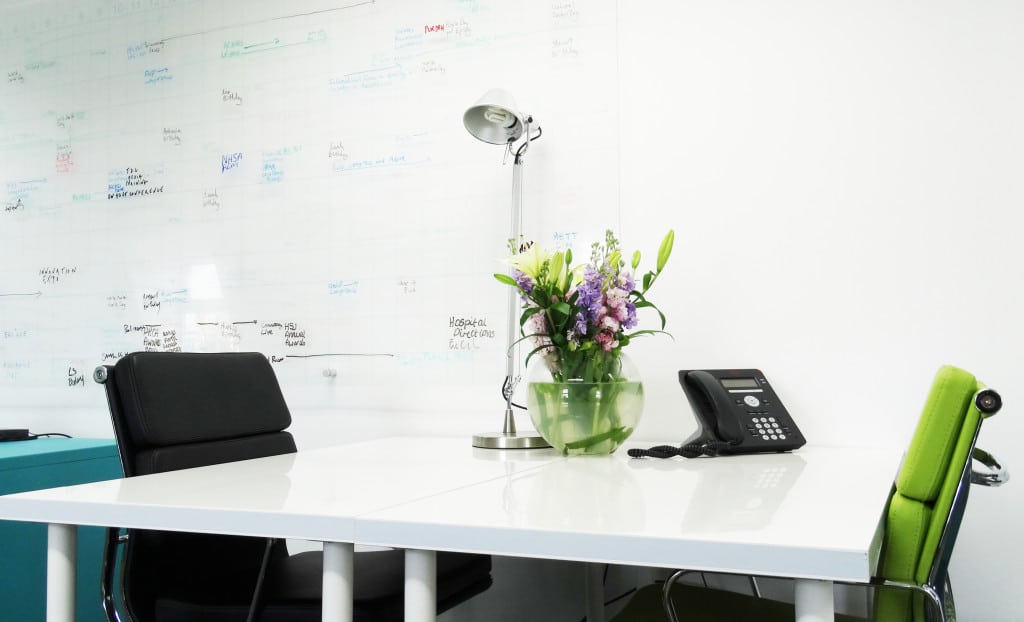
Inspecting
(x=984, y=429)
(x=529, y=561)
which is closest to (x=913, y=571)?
(x=984, y=429)

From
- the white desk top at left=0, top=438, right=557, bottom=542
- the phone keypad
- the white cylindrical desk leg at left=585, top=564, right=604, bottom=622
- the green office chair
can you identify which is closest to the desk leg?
the green office chair

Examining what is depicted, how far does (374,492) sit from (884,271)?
141cm

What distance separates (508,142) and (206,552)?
1248 millimetres

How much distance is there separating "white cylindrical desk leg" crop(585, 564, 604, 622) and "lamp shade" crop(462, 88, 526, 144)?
3.74 ft

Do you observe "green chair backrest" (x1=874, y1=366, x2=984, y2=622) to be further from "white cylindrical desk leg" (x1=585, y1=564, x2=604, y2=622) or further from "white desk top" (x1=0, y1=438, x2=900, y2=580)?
"white cylindrical desk leg" (x1=585, y1=564, x2=604, y2=622)

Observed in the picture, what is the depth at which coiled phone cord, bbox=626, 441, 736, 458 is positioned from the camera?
1540mm

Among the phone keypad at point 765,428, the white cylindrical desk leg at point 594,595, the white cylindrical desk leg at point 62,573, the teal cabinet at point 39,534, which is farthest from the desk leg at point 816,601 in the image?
the teal cabinet at point 39,534

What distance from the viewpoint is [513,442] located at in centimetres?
176

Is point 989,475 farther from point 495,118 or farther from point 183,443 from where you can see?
point 183,443

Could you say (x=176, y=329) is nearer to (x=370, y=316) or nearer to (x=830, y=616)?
(x=370, y=316)

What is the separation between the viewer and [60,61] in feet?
9.57

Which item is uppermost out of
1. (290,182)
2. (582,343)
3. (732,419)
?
(290,182)

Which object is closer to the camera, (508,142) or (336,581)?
(336,581)

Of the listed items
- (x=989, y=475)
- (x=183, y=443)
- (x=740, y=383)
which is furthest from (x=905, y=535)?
(x=183, y=443)
